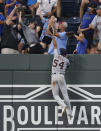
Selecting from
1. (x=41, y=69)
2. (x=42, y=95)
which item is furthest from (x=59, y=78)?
(x=42, y=95)

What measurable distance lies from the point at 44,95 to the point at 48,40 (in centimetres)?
153

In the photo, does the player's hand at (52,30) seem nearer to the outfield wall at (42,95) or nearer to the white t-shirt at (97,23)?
the outfield wall at (42,95)

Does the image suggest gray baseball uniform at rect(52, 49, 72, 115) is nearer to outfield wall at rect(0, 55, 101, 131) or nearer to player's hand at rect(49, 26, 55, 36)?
outfield wall at rect(0, 55, 101, 131)

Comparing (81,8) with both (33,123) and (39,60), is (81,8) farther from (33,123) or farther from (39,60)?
(33,123)

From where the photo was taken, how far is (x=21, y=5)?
14875 millimetres

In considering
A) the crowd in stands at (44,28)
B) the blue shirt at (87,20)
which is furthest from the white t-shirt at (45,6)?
the blue shirt at (87,20)

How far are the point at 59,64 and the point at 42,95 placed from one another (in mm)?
969

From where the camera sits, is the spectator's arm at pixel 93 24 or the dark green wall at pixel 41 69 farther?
the spectator's arm at pixel 93 24

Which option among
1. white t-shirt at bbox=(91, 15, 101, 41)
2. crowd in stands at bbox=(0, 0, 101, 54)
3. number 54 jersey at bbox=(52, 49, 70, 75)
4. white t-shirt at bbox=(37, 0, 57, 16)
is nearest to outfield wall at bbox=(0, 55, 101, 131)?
number 54 jersey at bbox=(52, 49, 70, 75)

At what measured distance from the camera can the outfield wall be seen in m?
13.5

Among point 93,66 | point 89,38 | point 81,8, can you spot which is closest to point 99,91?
point 93,66

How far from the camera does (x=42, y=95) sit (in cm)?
1365

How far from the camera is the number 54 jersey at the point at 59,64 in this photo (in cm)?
1322

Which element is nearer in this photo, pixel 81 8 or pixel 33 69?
pixel 33 69
